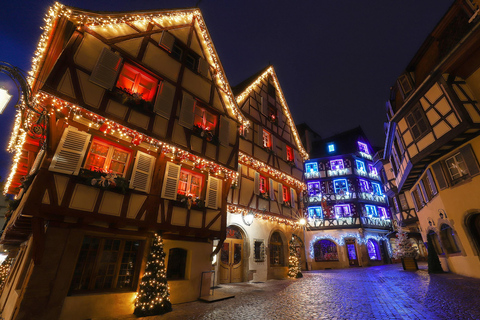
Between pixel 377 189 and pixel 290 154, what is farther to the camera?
pixel 377 189

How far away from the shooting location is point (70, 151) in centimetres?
648

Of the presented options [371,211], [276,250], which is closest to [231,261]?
[276,250]

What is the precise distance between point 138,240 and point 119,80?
5870 millimetres

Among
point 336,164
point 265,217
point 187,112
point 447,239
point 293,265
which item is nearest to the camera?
point 187,112

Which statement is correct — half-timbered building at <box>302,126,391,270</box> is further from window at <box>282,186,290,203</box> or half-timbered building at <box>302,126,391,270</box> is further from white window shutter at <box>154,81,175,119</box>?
white window shutter at <box>154,81,175,119</box>

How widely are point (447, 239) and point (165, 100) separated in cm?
1734

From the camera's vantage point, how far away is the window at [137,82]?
28.0ft

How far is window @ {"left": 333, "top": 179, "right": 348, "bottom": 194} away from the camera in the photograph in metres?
25.9

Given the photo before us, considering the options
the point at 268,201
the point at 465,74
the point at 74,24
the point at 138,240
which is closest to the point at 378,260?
the point at 268,201

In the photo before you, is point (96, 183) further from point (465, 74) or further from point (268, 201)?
point (465, 74)

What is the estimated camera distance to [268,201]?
14.2 metres

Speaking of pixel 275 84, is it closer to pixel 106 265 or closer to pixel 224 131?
pixel 224 131

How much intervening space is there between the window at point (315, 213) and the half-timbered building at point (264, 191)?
372 inches

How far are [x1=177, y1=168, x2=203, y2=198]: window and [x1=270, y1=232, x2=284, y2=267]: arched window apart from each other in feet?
24.7
